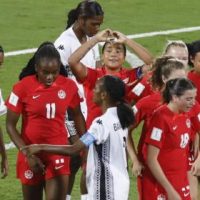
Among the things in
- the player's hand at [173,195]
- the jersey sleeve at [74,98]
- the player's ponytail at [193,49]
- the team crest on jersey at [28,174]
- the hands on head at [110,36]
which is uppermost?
the hands on head at [110,36]

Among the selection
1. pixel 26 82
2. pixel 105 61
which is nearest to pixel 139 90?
pixel 105 61

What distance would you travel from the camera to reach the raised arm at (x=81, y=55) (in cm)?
911

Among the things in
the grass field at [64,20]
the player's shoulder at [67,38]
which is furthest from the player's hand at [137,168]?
the grass field at [64,20]

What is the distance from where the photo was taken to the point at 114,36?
9.20 metres

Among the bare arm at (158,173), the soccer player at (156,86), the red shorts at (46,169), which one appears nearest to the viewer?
the bare arm at (158,173)

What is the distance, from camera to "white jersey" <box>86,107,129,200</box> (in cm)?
791

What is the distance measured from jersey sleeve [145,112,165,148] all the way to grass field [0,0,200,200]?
720 cm

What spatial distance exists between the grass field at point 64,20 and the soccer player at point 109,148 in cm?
730

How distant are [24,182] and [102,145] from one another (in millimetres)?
1160

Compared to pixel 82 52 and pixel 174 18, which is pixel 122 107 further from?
pixel 174 18

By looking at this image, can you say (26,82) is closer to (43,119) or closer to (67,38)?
(43,119)

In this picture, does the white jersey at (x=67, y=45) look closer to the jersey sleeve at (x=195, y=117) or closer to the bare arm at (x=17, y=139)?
the bare arm at (x=17, y=139)

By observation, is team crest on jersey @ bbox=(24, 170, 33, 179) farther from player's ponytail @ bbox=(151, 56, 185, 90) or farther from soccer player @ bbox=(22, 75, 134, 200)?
player's ponytail @ bbox=(151, 56, 185, 90)

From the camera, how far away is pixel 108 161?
7949 millimetres
